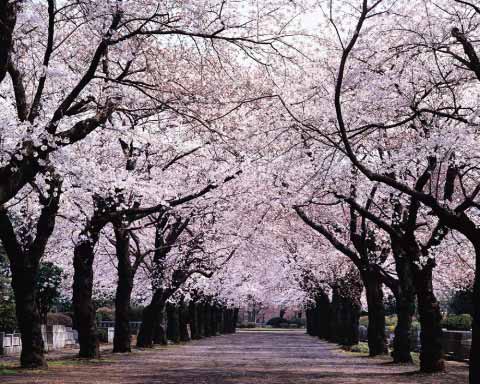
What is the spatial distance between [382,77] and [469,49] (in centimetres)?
476

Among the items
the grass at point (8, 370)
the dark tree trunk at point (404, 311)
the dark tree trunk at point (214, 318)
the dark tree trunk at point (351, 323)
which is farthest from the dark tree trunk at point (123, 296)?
the dark tree trunk at point (214, 318)

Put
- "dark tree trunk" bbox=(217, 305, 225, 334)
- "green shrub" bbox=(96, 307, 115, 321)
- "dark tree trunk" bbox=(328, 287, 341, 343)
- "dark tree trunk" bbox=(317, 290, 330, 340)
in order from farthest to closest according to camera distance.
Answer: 1. "dark tree trunk" bbox=(217, 305, 225, 334)
2. "green shrub" bbox=(96, 307, 115, 321)
3. "dark tree trunk" bbox=(317, 290, 330, 340)
4. "dark tree trunk" bbox=(328, 287, 341, 343)

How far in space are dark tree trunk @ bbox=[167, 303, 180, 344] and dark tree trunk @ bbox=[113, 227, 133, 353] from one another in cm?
1738

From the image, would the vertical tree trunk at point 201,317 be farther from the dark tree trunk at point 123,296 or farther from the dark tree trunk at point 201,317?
the dark tree trunk at point 123,296

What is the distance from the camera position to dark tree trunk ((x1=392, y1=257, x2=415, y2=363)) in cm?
2728

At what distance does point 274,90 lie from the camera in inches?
952

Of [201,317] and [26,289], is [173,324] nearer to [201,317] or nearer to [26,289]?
[201,317]

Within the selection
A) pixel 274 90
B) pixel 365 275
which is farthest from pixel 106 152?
pixel 365 275

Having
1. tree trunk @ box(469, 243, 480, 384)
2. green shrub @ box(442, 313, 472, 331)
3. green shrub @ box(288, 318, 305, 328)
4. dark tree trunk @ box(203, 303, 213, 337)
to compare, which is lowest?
tree trunk @ box(469, 243, 480, 384)

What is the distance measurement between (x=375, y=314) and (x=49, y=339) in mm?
16817

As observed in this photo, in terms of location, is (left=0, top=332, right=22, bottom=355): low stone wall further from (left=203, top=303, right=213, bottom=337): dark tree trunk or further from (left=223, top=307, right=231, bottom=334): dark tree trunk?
(left=223, top=307, right=231, bottom=334): dark tree trunk

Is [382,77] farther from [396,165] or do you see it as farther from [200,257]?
[200,257]

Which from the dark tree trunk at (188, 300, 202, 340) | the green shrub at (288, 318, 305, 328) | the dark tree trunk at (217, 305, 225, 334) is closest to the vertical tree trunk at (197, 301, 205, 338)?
the dark tree trunk at (188, 300, 202, 340)

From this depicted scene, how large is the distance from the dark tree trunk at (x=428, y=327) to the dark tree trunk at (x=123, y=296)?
13.4 m
